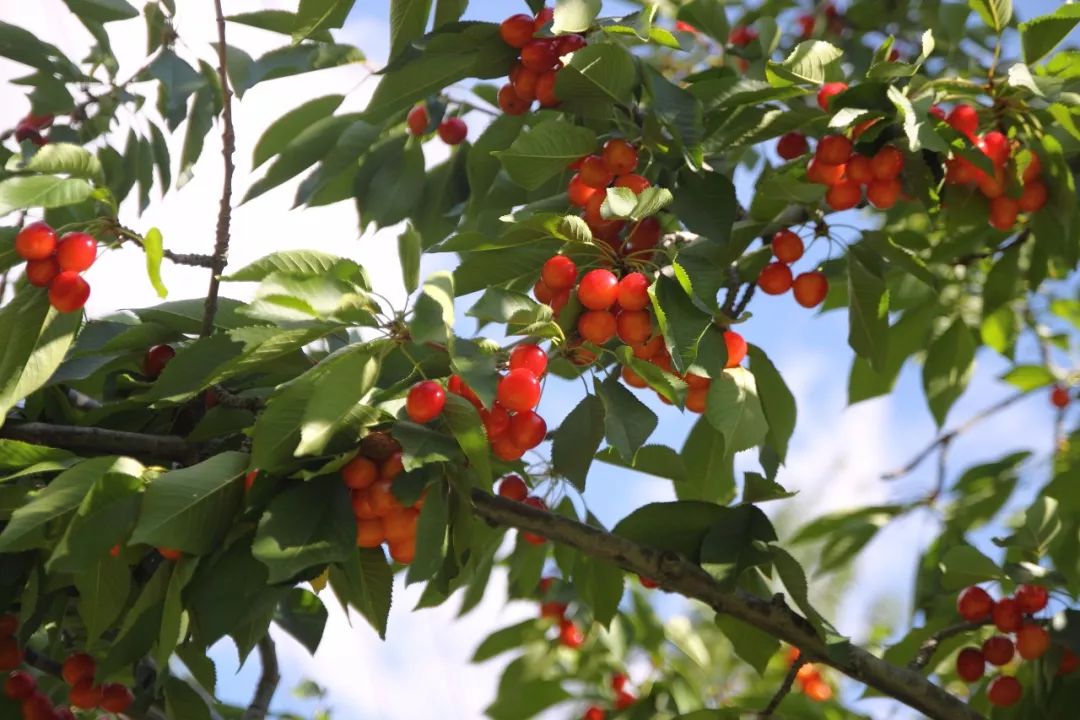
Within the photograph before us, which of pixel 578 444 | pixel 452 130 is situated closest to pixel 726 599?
pixel 578 444

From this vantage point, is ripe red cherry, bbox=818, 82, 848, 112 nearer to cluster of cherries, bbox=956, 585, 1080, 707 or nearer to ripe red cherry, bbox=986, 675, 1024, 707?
cluster of cherries, bbox=956, 585, 1080, 707

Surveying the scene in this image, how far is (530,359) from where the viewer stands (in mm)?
1392

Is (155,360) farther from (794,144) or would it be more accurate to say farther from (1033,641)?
(1033,641)

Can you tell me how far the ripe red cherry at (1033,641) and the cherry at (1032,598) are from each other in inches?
1.4

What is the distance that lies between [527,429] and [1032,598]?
1083mm

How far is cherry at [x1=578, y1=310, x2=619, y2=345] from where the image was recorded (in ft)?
4.84

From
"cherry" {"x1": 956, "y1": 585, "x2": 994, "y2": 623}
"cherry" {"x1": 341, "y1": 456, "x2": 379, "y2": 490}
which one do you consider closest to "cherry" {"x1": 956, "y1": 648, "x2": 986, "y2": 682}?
"cherry" {"x1": 956, "y1": 585, "x2": 994, "y2": 623}

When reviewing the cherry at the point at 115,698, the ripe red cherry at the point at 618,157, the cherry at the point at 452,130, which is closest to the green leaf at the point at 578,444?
the ripe red cherry at the point at 618,157

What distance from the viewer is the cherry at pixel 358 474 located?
1.43m

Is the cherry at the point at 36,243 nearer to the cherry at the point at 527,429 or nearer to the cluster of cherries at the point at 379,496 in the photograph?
the cluster of cherries at the point at 379,496

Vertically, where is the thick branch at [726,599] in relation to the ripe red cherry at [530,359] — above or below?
below

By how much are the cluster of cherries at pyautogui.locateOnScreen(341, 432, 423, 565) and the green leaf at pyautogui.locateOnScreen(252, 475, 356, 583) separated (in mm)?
28

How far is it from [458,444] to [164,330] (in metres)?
0.56

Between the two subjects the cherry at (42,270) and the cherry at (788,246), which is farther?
the cherry at (788,246)
